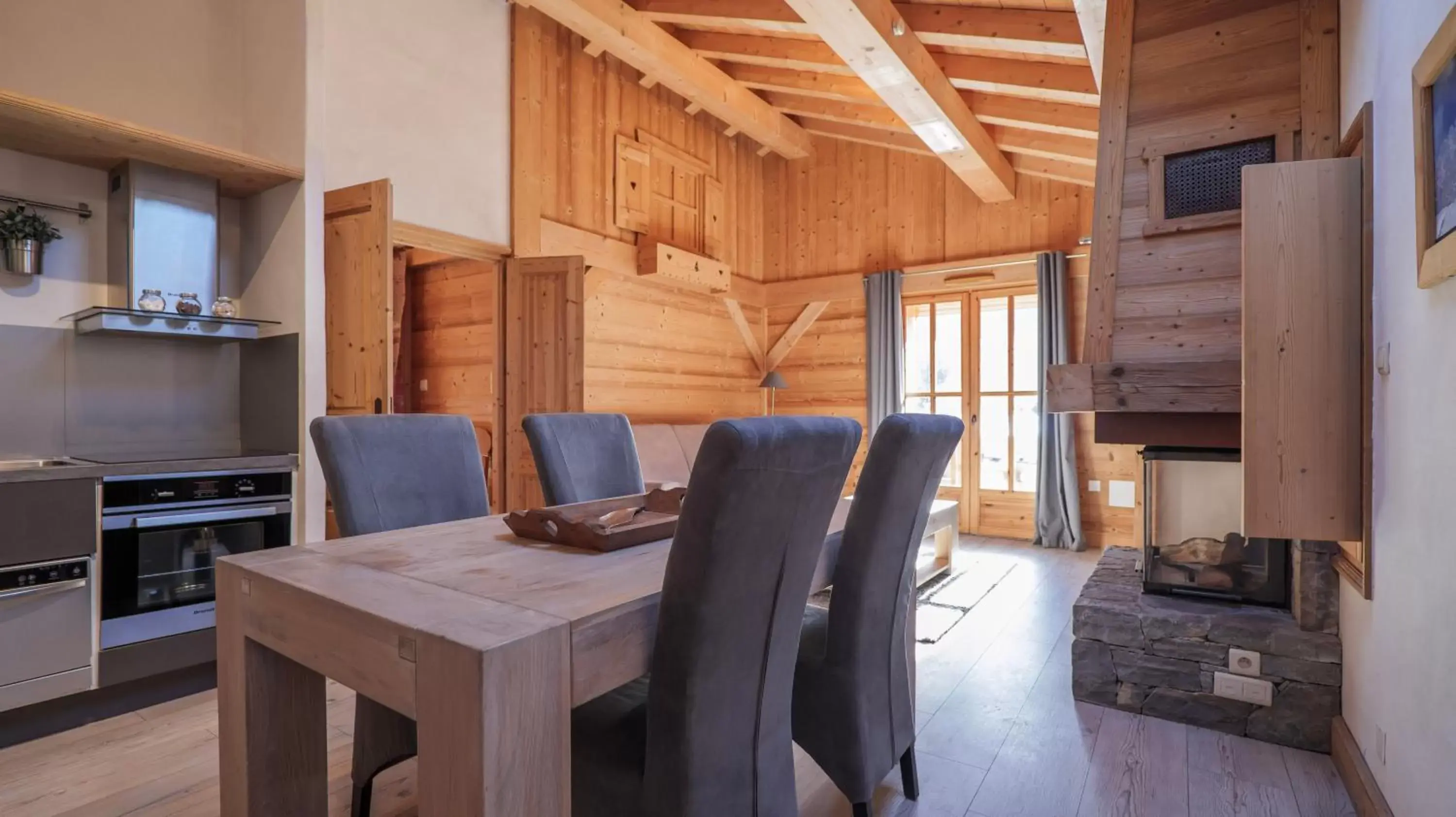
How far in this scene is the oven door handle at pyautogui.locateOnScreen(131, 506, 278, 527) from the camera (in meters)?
2.50

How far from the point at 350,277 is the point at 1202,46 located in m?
3.72

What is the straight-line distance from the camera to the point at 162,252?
287 cm

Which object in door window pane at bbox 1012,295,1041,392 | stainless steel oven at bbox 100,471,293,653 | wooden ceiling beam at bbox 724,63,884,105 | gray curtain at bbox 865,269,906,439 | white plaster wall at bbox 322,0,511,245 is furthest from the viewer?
gray curtain at bbox 865,269,906,439

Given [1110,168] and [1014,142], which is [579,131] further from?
[1110,168]

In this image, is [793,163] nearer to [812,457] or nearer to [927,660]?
[927,660]

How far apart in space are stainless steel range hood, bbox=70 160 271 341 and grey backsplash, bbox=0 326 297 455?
5.4 inches

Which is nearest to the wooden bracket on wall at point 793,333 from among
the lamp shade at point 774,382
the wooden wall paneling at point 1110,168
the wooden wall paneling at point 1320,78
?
the lamp shade at point 774,382

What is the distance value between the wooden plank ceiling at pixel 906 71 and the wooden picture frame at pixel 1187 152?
0.70m

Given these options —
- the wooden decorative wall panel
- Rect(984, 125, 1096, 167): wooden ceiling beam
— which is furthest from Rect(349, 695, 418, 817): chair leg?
Rect(984, 125, 1096, 167): wooden ceiling beam

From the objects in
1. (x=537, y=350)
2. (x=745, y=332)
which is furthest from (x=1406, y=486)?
(x=745, y=332)

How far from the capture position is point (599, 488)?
8.00 feet

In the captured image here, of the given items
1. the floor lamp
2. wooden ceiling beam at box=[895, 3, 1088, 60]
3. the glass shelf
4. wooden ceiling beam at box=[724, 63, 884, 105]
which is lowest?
the floor lamp

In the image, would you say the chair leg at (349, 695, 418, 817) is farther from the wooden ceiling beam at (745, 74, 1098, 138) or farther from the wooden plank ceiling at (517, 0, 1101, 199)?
the wooden ceiling beam at (745, 74, 1098, 138)

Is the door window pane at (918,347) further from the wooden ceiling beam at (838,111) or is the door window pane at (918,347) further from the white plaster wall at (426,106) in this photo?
the white plaster wall at (426,106)
